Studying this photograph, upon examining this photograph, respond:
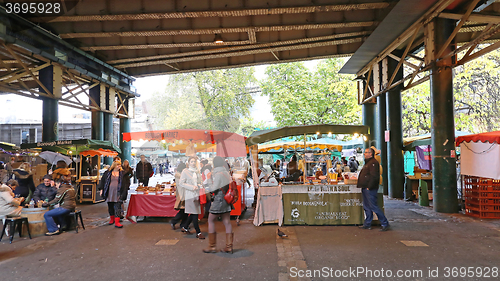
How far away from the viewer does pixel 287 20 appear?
1127 cm

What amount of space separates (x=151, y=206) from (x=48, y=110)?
7.75 meters

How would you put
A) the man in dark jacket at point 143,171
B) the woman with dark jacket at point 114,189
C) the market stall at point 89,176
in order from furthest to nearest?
the market stall at point 89,176 → the man in dark jacket at point 143,171 → the woman with dark jacket at point 114,189

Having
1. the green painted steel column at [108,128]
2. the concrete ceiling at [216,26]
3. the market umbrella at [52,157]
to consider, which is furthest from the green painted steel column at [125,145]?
the concrete ceiling at [216,26]

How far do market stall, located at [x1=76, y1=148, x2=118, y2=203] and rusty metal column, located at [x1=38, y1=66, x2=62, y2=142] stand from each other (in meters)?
1.54

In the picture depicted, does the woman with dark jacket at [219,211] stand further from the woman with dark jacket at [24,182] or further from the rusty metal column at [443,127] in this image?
the rusty metal column at [443,127]

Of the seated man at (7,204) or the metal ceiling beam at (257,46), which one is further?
the metal ceiling beam at (257,46)

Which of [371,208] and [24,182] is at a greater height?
[24,182]

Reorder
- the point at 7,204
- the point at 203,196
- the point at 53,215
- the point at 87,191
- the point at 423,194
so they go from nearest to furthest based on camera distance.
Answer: the point at 7,204
the point at 203,196
the point at 53,215
the point at 423,194
the point at 87,191

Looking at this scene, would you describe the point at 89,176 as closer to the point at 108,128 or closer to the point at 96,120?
the point at 96,120

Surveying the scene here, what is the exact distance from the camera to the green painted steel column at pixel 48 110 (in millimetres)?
12555

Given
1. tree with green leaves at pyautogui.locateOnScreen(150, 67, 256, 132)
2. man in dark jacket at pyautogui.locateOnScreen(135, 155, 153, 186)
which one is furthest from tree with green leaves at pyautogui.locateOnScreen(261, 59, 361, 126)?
man in dark jacket at pyautogui.locateOnScreen(135, 155, 153, 186)

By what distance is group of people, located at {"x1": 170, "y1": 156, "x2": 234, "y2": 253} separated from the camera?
576 centimetres

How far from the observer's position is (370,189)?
7332mm

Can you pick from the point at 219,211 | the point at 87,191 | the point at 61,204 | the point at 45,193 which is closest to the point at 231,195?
the point at 219,211
